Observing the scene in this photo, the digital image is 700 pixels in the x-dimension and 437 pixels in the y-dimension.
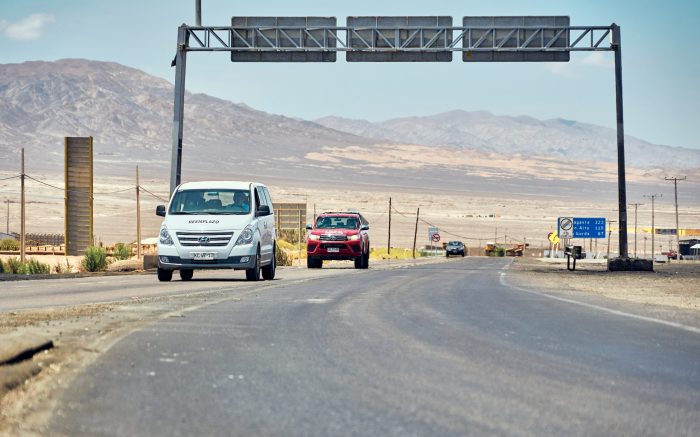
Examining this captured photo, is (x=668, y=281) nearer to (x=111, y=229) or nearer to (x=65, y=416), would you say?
(x=65, y=416)

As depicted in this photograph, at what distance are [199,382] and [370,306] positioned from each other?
7934 mm

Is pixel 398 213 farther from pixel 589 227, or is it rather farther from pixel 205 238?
pixel 205 238

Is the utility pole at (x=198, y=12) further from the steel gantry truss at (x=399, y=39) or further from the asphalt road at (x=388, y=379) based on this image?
the asphalt road at (x=388, y=379)

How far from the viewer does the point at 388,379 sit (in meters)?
7.33

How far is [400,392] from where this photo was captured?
677 centimetres

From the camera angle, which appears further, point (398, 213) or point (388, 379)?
point (398, 213)

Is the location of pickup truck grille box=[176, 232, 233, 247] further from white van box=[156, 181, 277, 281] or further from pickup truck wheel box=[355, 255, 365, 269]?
pickup truck wheel box=[355, 255, 365, 269]

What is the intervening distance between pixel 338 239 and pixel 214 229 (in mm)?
14320

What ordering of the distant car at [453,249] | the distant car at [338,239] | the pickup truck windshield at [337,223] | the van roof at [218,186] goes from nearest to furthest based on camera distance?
the van roof at [218,186] < the distant car at [338,239] < the pickup truck windshield at [337,223] < the distant car at [453,249]

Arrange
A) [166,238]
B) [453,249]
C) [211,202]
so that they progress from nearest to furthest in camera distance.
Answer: [166,238]
[211,202]
[453,249]

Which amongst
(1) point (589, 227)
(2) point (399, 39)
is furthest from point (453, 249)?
(2) point (399, 39)

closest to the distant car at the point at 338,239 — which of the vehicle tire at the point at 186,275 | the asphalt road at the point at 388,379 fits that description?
the vehicle tire at the point at 186,275

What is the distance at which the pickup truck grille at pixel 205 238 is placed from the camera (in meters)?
24.8

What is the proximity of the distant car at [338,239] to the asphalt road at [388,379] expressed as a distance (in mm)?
25946
